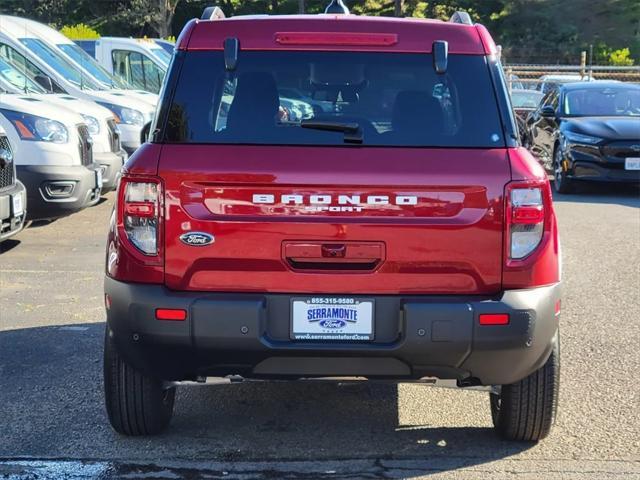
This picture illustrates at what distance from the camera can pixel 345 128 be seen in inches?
151

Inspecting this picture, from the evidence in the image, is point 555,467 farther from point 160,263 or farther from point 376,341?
point 160,263

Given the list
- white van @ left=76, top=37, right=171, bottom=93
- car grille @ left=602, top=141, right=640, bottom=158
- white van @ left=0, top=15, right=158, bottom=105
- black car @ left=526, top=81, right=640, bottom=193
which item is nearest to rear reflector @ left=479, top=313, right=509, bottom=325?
black car @ left=526, top=81, right=640, bottom=193

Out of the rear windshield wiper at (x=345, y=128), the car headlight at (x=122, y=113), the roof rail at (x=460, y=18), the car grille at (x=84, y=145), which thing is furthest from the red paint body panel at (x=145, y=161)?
the car headlight at (x=122, y=113)

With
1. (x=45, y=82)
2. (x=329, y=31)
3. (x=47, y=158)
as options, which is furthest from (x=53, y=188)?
(x=329, y=31)

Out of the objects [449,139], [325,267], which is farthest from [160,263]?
[449,139]

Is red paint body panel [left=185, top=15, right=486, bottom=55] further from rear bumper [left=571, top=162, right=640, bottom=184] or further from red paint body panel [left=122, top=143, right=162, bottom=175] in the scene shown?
rear bumper [left=571, top=162, right=640, bottom=184]

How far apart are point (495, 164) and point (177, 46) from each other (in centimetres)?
141

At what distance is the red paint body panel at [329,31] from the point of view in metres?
3.97

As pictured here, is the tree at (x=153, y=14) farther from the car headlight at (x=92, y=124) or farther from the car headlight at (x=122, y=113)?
the car headlight at (x=92, y=124)

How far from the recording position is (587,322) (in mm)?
6539

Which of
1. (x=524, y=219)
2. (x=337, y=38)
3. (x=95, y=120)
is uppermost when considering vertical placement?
(x=337, y=38)

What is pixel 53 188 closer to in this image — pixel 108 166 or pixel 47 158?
pixel 47 158

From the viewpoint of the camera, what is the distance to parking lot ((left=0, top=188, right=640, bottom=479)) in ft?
13.4

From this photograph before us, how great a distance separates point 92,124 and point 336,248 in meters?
7.75
